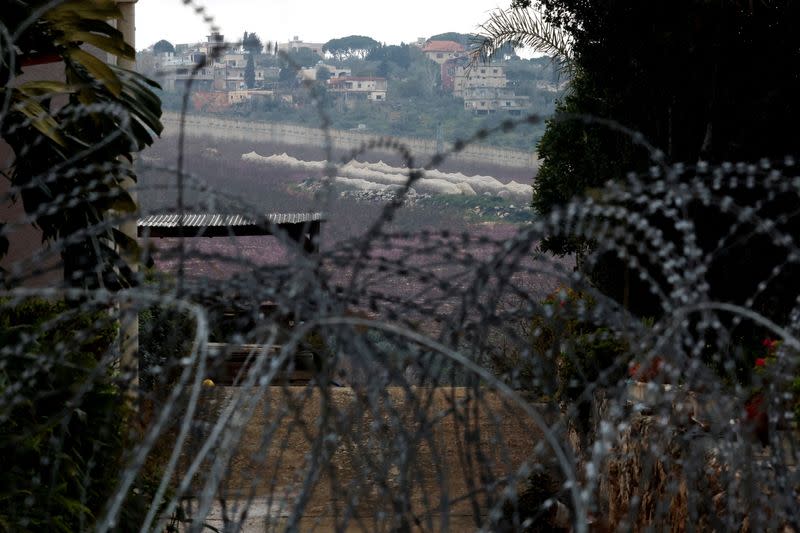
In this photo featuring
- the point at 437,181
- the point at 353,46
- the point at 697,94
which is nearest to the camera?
the point at 697,94

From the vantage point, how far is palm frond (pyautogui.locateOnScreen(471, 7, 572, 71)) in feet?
33.2

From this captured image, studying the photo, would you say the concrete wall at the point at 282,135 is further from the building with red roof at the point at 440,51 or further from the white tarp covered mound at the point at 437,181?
the building with red roof at the point at 440,51

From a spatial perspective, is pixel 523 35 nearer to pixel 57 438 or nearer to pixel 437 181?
pixel 57 438

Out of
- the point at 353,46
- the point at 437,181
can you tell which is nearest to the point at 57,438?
the point at 437,181

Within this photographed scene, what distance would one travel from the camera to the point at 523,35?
34.8 feet

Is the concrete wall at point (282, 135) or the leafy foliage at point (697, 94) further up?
the leafy foliage at point (697, 94)

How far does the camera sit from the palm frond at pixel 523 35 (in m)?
10.1

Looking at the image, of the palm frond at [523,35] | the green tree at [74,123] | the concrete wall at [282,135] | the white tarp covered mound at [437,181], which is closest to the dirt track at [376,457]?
the green tree at [74,123]

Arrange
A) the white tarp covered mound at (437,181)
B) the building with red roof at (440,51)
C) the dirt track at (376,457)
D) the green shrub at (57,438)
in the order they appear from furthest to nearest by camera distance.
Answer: the building with red roof at (440,51), the white tarp covered mound at (437,181), the green shrub at (57,438), the dirt track at (376,457)

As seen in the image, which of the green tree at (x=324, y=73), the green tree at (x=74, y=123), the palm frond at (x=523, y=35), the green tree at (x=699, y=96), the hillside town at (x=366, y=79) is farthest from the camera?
the green tree at (x=324, y=73)

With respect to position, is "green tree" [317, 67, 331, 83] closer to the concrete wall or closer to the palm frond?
the concrete wall

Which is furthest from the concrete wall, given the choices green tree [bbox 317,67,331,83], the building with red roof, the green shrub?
the green shrub

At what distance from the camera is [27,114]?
4.65 m

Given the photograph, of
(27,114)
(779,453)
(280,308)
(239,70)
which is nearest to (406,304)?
(280,308)
